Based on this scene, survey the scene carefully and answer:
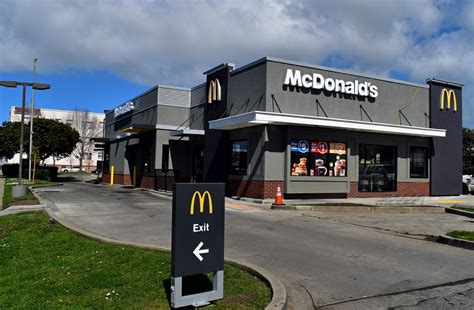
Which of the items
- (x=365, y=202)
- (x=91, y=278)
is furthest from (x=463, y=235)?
(x=365, y=202)

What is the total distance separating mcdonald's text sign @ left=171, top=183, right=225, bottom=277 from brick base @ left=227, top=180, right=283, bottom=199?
13213 mm

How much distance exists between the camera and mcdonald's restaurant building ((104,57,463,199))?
18984 mm

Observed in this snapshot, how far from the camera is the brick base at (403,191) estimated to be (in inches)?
830

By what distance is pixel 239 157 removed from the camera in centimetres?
2067

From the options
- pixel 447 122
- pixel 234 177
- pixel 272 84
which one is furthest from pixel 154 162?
pixel 447 122

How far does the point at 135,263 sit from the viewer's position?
7.00 meters

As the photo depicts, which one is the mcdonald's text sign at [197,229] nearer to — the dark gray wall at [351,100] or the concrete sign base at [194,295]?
the concrete sign base at [194,295]

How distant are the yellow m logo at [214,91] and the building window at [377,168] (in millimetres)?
7559

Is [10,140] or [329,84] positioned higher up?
[329,84]

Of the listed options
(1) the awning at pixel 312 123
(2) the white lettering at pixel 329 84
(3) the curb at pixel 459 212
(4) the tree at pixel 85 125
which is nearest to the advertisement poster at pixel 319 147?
(1) the awning at pixel 312 123

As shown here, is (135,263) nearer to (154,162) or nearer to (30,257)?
(30,257)

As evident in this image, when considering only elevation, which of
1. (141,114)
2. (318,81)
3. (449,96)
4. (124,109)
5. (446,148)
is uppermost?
(124,109)

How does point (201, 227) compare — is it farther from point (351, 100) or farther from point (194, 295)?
point (351, 100)

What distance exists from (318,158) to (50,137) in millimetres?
31997
